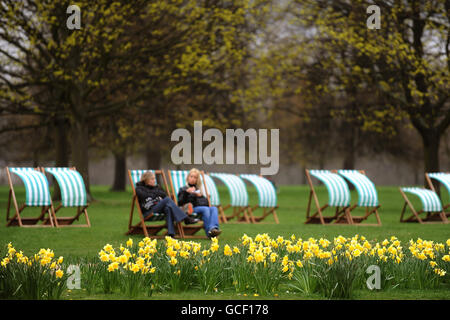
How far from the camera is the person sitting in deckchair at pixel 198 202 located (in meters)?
10.8

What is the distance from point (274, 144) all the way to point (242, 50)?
1670cm

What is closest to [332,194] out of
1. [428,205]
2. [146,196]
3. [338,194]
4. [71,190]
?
[338,194]

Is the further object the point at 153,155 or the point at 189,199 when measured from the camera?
the point at 153,155

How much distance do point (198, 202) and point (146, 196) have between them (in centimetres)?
85

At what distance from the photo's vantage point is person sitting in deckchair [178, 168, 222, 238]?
10.8 metres

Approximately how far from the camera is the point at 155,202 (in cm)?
1100

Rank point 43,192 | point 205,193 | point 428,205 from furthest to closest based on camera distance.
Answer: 1. point 428,205
2. point 43,192
3. point 205,193

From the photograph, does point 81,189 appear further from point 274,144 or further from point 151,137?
point 274,144

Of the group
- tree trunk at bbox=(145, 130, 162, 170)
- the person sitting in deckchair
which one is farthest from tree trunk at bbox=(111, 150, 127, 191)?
the person sitting in deckchair

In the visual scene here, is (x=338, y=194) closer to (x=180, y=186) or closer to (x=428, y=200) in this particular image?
(x=428, y=200)

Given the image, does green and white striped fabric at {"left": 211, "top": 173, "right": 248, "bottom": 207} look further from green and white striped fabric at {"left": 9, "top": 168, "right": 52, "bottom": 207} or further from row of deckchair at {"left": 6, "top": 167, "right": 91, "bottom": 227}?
green and white striped fabric at {"left": 9, "top": 168, "right": 52, "bottom": 207}

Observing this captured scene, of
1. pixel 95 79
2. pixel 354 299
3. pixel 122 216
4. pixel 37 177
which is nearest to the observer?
pixel 354 299
